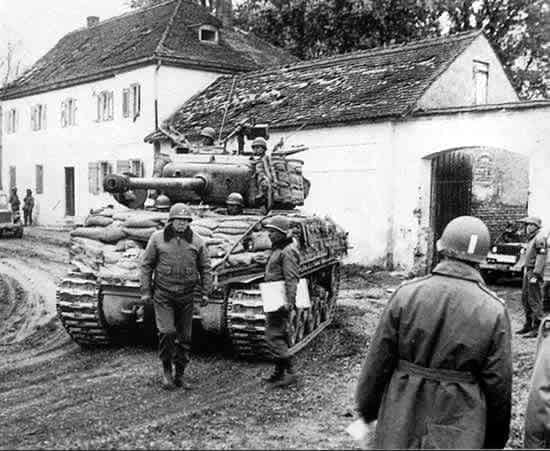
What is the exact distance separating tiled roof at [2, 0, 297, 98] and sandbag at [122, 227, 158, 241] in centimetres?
1840

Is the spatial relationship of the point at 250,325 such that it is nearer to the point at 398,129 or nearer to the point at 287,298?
→ the point at 287,298

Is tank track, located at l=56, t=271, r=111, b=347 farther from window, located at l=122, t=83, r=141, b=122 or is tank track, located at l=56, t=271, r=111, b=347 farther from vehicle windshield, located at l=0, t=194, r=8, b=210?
window, located at l=122, t=83, r=141, b=122

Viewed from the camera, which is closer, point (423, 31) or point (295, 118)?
point (295, 118)

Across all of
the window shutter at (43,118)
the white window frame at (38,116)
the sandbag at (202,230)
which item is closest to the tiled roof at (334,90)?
the sandbag at (202,230)

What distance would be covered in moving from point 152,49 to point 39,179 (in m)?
9.95

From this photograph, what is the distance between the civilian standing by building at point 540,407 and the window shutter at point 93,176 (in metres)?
27.7

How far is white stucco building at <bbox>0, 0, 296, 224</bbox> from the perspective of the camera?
2811 cm

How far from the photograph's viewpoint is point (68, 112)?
107ft

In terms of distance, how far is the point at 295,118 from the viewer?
2178 cm

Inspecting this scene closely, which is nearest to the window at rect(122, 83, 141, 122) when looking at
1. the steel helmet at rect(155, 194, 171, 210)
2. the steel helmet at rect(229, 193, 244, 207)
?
the steel helmet at rect(155, 194, 171, 210)

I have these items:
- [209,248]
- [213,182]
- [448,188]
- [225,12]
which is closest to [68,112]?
[225,12]

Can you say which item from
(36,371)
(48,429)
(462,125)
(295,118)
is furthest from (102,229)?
(295,118)

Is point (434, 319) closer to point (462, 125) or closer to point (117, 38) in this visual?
point (462, 125)

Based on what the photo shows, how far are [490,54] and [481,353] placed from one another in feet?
64.5
